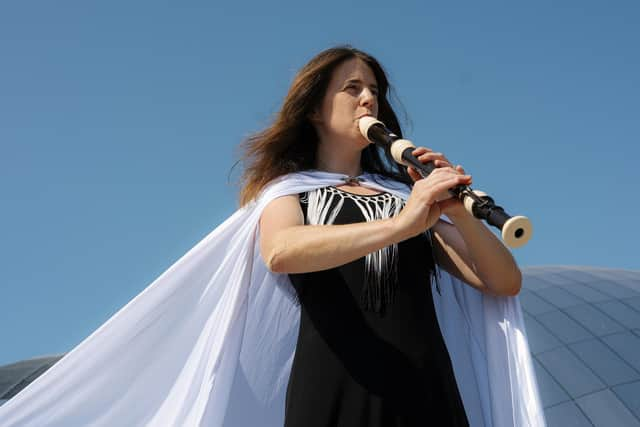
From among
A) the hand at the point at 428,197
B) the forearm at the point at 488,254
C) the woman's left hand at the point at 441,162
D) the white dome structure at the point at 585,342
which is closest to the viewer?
the hand at the point at 428,197

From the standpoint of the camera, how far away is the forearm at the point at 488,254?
228cm

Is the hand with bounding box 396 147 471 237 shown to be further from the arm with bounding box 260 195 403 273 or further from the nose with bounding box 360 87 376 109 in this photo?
the nose with bounding box 360 87 376 109

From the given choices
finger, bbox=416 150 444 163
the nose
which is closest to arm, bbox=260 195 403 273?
finger, bbox=416 150 444 163

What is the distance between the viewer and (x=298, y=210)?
7.97 ft

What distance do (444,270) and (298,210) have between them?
0.58 meters

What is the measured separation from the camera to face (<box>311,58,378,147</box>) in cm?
261

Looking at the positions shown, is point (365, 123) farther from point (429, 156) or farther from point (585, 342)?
point (585, 342)

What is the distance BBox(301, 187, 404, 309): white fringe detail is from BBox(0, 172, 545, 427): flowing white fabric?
0.20 feet

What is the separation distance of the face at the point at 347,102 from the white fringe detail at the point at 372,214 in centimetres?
23

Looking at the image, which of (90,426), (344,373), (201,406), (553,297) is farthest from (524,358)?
(553,297)

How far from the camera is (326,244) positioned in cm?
209

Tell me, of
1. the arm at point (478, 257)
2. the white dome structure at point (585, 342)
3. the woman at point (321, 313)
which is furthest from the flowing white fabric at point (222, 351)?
the white dome structure at point (585, 342)

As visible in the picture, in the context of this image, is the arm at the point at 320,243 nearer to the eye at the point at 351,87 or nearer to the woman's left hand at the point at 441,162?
the woman's left hand at the point at 441,162

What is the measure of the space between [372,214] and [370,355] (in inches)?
20.1
